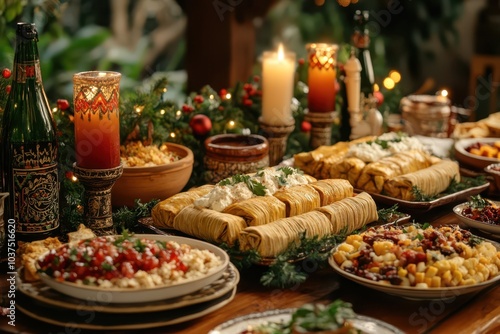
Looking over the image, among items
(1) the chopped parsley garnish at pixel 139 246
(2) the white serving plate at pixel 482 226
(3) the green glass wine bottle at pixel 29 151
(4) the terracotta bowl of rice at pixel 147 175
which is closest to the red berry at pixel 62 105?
(4) the terracotta bowl of rice at pixel 147 175

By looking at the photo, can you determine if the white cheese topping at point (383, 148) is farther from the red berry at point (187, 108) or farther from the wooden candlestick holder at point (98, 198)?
the wooden candlestick holder at point (98, 198)

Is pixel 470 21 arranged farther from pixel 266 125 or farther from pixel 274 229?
pixel 274 229

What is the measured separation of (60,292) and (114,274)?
136 millimetres

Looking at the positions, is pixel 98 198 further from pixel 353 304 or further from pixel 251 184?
pixel 353 304

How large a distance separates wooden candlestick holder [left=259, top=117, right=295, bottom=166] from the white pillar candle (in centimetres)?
2

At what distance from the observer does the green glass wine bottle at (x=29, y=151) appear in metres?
1.96

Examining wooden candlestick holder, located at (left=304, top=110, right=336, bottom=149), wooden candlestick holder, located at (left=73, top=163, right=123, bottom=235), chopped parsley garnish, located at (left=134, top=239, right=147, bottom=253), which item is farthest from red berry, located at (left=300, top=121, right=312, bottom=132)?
chopped parsley garnish, located at (left=134, top=239, right=147, bottom=253)

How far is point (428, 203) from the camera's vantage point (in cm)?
238

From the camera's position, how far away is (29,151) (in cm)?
196

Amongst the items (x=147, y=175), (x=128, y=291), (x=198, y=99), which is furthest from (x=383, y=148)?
(x=128, y=291)

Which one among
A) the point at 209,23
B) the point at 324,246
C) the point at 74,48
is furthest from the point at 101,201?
the point at 74,48

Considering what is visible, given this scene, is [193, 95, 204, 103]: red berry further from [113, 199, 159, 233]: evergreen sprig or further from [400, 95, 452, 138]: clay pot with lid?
[400, 95, 452, 138]: clay pot with lid

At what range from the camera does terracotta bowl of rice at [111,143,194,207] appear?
231 centimetres

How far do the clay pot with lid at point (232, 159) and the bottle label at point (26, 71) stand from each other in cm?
68
